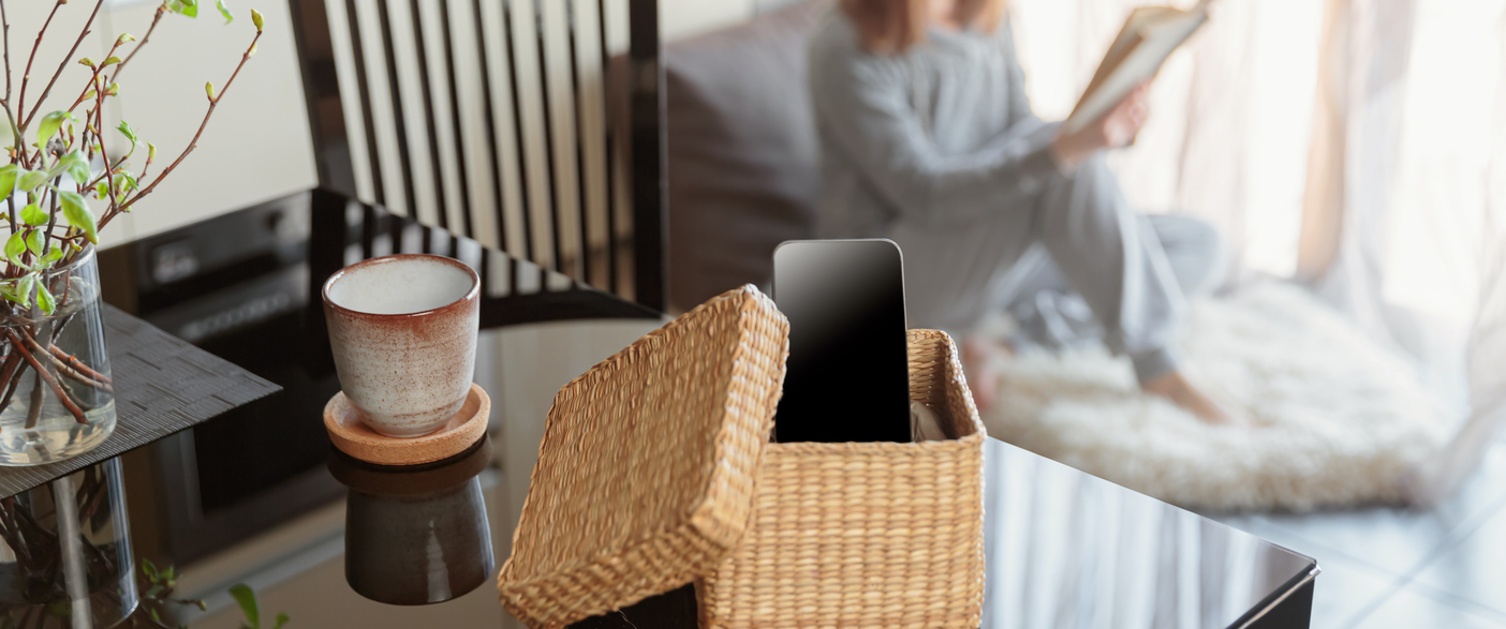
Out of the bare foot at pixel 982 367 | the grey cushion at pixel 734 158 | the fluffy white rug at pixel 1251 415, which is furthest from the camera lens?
the grey cushion at pixel 734 158

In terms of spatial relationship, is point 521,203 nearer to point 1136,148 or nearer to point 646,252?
point 646,252

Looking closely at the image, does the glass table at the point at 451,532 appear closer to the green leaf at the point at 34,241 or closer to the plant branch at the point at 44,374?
the plant branch at the point at 44,374

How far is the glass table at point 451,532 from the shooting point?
606 mm

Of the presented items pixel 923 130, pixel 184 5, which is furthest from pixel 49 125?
pixel 923 130

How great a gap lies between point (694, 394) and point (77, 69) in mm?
1437

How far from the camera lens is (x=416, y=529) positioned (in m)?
0.66

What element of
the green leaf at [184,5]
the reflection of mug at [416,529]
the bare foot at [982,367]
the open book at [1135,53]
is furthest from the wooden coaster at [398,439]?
the bare foot at [982,367]

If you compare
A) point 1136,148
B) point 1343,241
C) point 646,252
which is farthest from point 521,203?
point 1343,241

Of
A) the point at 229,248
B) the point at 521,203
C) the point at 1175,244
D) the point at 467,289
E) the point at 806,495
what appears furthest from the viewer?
the point at 1175,244

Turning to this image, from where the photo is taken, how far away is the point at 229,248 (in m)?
0.99

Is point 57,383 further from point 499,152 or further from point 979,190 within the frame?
point 979,190

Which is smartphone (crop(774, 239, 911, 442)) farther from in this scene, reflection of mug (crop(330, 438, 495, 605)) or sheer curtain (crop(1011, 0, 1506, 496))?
sheer curtain (crop(1011, 0, 1506, 496))

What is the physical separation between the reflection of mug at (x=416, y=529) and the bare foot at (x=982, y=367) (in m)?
1.38

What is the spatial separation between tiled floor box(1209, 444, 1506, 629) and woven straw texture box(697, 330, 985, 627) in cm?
128
